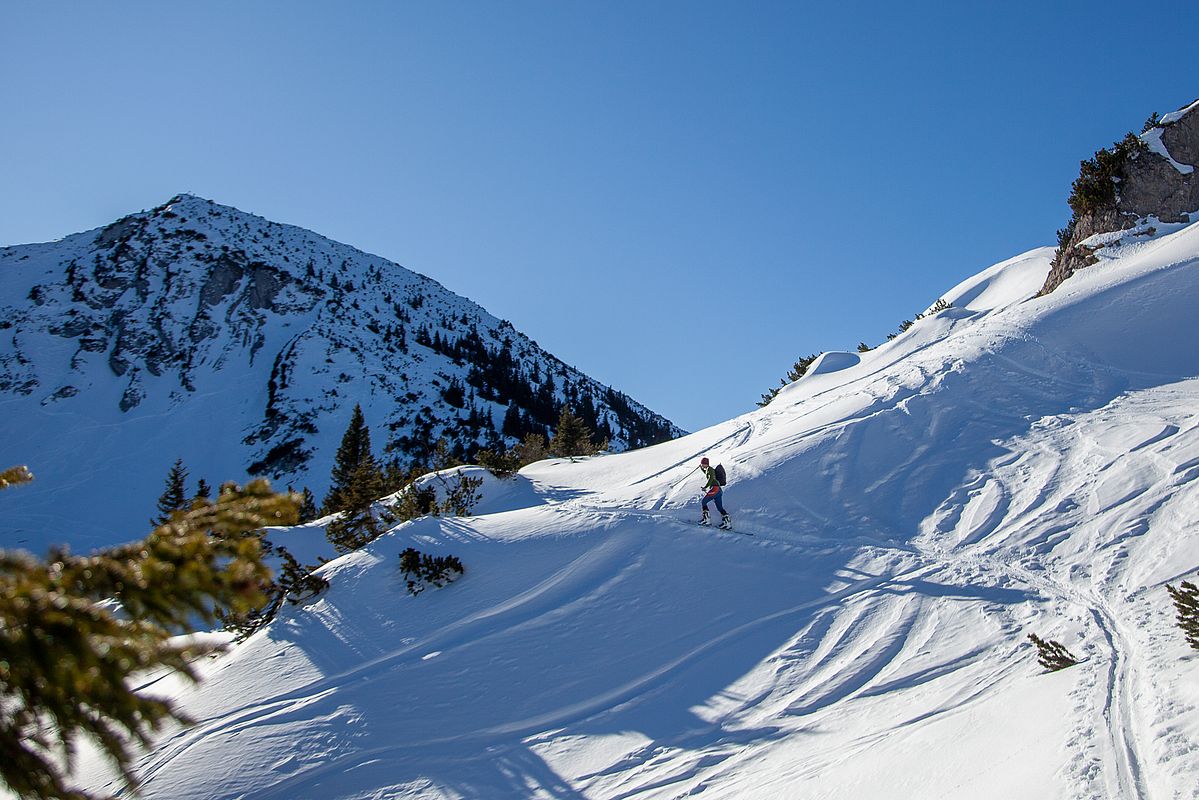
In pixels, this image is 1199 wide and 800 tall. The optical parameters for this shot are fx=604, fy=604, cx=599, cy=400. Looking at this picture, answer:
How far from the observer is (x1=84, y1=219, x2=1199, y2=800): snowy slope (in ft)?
19.4

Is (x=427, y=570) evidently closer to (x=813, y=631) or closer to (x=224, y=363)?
(x=813, y=631)

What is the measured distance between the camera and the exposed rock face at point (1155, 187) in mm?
20938

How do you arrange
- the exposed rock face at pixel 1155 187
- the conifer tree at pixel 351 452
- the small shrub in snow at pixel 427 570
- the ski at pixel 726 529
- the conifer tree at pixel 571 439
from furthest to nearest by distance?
the conifer tree at pixel 351 452, the conifer tree at pixel 571 439, the exposed rock face at pixel 1155 187, the ski at pixel 726 529, the small shrub in snow at pixel 427 570

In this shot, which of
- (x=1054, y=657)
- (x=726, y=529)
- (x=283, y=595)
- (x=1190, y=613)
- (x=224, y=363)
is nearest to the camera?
(x=1190, y=613)

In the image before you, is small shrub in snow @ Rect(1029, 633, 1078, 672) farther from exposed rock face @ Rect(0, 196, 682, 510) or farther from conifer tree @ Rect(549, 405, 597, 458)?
exposed rock face @ Rect(0, 196, 682, 510)

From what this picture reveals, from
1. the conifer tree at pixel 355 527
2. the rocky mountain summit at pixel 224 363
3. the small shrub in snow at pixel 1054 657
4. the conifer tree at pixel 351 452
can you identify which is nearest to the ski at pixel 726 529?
the small shrub in snow at pixel 1054 657

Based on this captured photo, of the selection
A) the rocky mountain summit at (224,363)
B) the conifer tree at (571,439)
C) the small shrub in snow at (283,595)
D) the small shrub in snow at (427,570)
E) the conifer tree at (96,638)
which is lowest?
the small shrub in snow at (427,570)

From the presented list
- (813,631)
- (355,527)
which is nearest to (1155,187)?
(813,631)

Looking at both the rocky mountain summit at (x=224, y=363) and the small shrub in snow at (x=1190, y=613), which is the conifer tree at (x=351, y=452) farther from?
the small shrub in snow at (x=1190, y=613)

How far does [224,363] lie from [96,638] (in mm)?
98931

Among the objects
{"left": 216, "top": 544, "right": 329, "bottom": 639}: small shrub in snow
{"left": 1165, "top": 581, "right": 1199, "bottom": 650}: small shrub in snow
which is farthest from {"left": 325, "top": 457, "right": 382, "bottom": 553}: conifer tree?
{"left": 1165, "top": 581, "right": 1199, "bottom": 650}: small shrub in snow

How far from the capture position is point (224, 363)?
8600 cm

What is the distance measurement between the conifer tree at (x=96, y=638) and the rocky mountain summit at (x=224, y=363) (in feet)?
175

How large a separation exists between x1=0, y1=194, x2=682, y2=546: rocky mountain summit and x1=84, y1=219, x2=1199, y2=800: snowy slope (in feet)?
140
